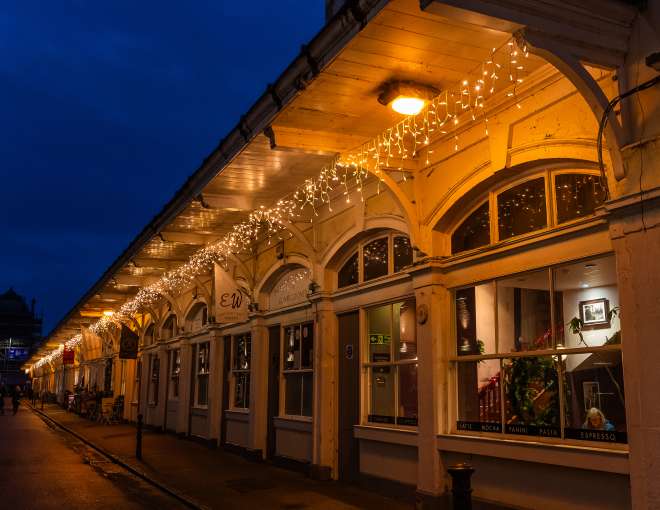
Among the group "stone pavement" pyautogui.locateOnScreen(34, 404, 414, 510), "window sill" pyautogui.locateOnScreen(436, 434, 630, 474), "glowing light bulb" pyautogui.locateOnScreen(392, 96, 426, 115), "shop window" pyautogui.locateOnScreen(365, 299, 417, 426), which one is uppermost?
"glowing light bulb" pyautogui.locateOnScreen(392, 96, 426, 115)

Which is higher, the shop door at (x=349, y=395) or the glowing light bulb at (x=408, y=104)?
the glowing light bulb at (x=408, y=104)

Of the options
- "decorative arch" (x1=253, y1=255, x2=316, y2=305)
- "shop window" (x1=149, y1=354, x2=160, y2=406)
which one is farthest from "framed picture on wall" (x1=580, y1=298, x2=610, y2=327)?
"shop window" (x1=149, y1=354, x2=160, y2=406)

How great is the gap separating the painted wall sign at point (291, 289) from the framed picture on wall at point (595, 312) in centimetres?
673

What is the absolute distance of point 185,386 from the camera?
66.0 ft

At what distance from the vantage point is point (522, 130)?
7.68m

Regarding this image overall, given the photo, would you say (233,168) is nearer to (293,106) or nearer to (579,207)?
(293,106)

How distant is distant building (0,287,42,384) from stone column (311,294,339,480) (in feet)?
369

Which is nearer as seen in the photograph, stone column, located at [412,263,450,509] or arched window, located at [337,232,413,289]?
stone column, located at [412,263,450,509]

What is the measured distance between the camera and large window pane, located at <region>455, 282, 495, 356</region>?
8.25 metres

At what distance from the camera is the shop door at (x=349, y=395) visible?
36.5 feet

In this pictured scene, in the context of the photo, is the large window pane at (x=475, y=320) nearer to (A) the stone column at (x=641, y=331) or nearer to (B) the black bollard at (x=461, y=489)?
(A) the stone column at (x=641, y=331)

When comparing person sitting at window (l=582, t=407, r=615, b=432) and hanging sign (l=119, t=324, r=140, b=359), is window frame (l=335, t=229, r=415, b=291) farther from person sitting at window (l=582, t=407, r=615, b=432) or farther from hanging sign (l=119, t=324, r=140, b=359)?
hanging sign (l=119, t=324, r=140, b=359)

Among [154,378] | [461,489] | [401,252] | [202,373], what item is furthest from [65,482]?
[154,378]

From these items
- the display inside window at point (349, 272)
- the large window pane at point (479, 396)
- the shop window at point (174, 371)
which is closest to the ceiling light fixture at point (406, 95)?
the large window pane at point (479, 396)
